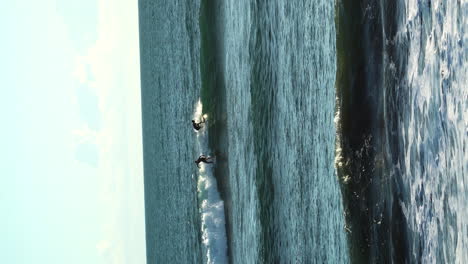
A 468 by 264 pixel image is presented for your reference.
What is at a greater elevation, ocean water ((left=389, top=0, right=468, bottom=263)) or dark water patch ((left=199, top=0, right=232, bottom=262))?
dark water patch ((left=199, top=0, right=232, bottom=262))

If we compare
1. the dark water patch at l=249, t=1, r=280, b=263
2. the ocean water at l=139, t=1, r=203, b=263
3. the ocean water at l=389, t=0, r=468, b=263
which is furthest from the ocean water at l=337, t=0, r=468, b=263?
the ocean water at l=139, t=1, r=203, b=263

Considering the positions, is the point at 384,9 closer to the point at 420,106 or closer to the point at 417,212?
the point at 420,106

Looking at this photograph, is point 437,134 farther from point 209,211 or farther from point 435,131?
point 209,211

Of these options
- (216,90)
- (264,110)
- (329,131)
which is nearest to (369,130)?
(329,131)

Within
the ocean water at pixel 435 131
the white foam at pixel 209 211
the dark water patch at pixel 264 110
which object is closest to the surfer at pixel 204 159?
the white foam at pixel 209 211

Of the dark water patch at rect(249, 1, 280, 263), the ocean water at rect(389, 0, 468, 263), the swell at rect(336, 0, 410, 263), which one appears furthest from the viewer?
the dark water patch at rect(249, 1, 280, 263)

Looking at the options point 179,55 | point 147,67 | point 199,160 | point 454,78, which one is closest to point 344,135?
point 454,78

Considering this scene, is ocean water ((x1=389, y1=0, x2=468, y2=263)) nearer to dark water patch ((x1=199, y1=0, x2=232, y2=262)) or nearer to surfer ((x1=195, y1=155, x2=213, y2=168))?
dark water patch ((x1=199, y1=0, x2=232, y2=262))
